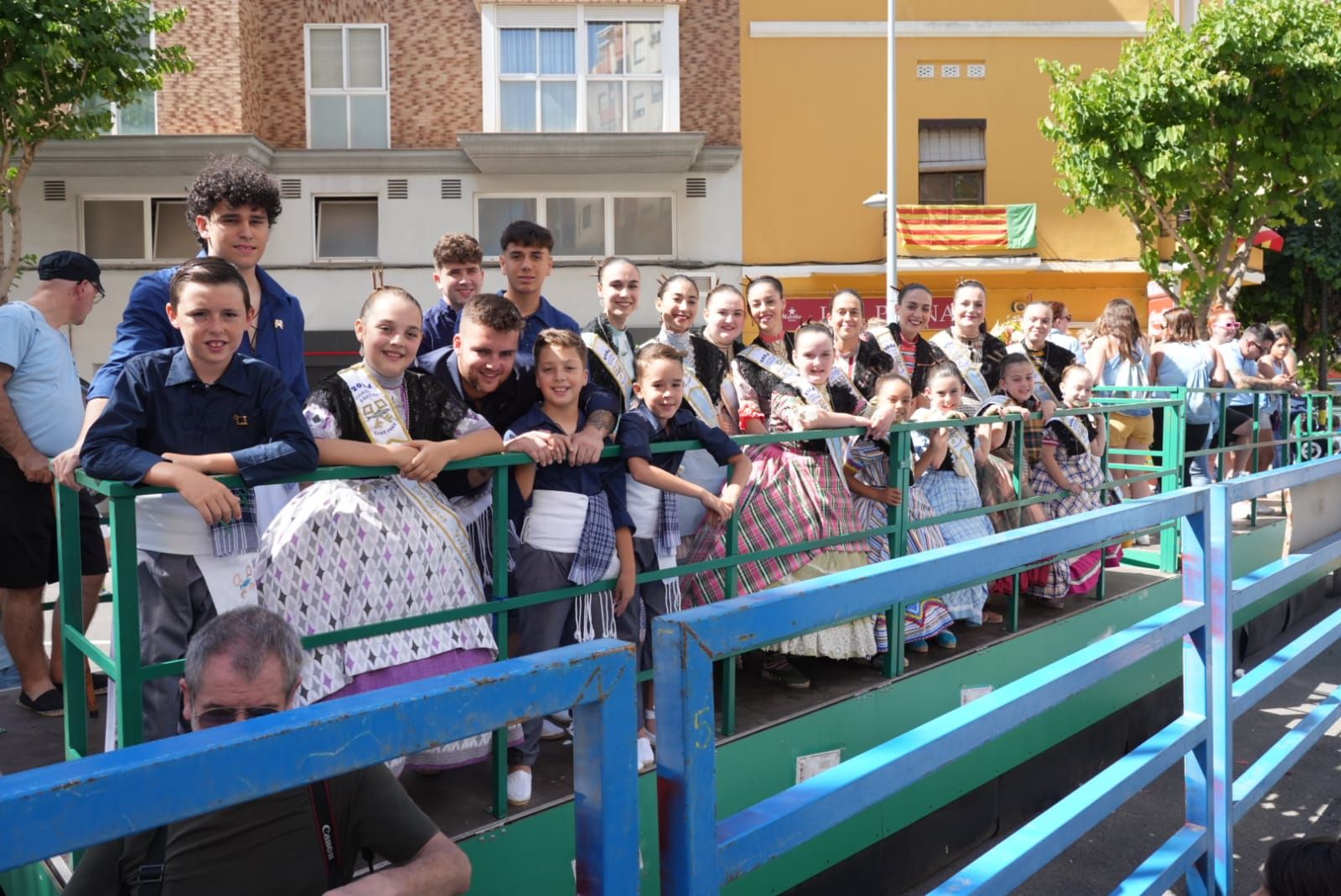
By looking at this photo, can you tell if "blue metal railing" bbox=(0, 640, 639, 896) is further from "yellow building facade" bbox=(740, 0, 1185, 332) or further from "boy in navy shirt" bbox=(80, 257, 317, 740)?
"yellow building facade" bbox=(740, 0, 1185, 332)

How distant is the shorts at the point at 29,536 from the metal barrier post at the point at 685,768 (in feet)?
9.59

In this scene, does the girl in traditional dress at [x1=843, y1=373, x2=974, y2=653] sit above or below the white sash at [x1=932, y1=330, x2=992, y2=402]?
below

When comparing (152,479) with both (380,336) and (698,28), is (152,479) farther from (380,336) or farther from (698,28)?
(698,28)

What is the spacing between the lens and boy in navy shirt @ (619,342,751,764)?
3566mm

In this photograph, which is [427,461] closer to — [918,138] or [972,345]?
[972,345]

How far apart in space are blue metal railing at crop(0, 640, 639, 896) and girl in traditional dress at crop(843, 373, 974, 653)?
3217 millimetres

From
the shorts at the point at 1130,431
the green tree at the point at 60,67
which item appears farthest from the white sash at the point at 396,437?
the green tree at the point at 60,67

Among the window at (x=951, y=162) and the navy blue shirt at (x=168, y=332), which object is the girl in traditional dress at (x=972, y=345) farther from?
the window at (x=951, y=162)

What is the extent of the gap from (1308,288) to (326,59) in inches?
766

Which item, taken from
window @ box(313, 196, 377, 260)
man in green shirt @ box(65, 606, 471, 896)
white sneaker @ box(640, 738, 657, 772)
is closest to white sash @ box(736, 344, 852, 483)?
white sneaker @ box(640, 738, 657, 772)

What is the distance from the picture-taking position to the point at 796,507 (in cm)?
430

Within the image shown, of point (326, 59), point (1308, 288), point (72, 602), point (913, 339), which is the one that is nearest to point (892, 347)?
point (913, 339)

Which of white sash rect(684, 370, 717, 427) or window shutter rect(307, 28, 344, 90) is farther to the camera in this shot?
window shutter rect(307, 28, 344, 90)

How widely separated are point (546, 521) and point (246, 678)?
1.55 metres
